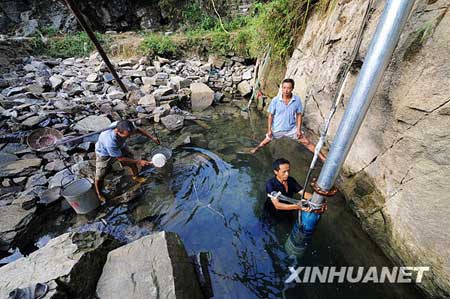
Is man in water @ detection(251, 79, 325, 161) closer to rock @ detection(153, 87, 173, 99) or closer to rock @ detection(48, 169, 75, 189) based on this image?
rock @ detection(48, 169, 75, 189)

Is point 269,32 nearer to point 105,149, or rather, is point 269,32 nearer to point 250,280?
point 105,149

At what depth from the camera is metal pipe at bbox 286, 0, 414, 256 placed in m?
2.16

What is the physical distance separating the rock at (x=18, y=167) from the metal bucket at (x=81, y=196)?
6.06 ft

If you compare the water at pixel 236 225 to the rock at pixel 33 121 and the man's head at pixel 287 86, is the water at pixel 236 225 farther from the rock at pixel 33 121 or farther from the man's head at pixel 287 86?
the rock at pixel 33 121

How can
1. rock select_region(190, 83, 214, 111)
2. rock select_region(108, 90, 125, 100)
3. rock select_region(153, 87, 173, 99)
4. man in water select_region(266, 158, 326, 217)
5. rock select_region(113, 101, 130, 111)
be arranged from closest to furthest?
man in water select_region(266, 158, 326, 217)
rock select_region(113, 101, 130, 111)
rock select_region(108, 90, 125, 100)
rock select_region(153, 87, 173, 99)
rock select_region(190, 83, 214, 111)

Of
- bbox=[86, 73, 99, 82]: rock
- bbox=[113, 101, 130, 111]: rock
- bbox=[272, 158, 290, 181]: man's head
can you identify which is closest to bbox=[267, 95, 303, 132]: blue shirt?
bbox=[272, 158, 290, 181]: man's head

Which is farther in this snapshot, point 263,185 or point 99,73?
point 99,73

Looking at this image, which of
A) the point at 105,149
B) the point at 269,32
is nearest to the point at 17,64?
the point at 105,149

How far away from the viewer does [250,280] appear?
138 inches

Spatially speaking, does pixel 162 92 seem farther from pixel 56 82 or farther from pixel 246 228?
pixel 246 228

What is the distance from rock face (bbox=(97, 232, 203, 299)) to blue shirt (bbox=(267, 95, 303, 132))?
12.0 ft

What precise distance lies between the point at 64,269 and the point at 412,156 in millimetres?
4622

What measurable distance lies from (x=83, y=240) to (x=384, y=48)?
4172 millimetres

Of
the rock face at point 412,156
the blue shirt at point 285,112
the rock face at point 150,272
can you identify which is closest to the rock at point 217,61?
the blue shirt at point 285,112
